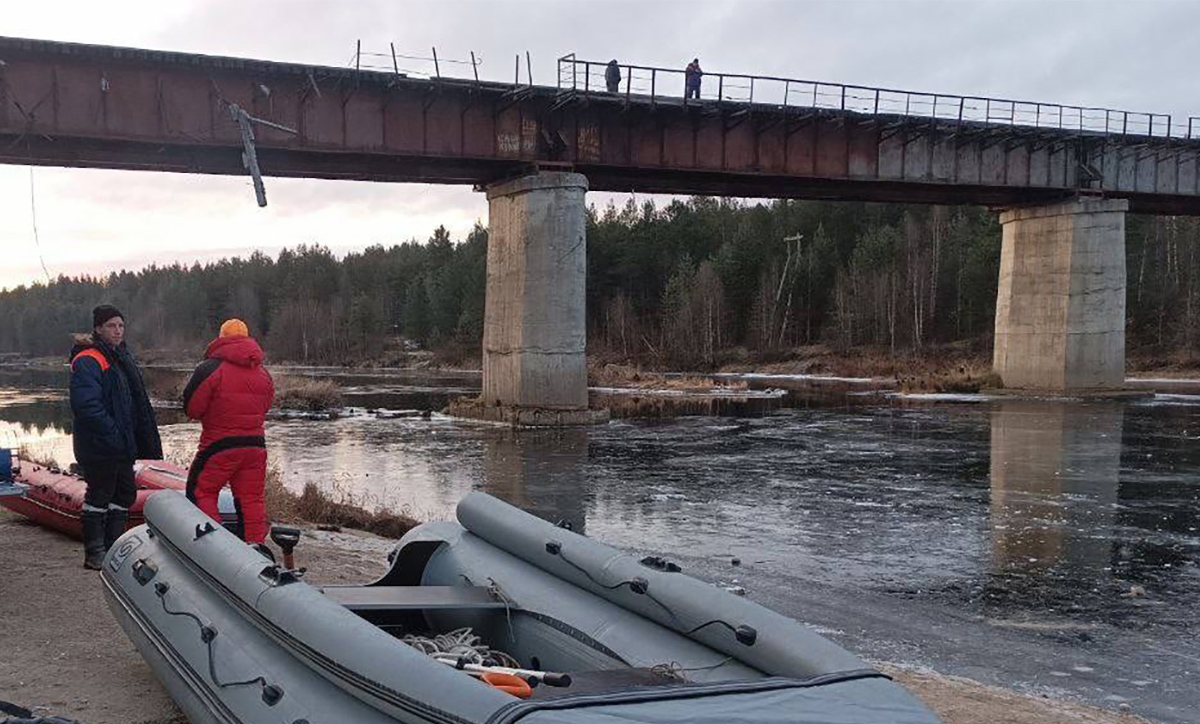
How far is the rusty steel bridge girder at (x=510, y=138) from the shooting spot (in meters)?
22.2

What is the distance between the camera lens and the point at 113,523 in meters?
7.23

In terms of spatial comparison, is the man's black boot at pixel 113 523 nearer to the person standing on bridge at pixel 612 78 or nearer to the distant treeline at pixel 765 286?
the person standing on bridge at pixel 612 78

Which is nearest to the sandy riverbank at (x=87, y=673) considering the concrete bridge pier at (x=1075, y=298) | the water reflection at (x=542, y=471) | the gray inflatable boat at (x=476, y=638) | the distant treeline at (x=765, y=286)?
the gray inflatable boat at (x=476, y=638)

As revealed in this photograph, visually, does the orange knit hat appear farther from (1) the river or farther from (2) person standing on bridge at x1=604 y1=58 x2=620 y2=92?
(2) person standing on bridge at x1=604 y1=58 x2=620 y2=92

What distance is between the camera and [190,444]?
21.1m

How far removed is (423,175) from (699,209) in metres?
66.0

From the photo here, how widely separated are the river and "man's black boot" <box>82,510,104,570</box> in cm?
501

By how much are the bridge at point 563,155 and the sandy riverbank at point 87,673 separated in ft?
41.3

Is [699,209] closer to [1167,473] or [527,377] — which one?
[527,377]

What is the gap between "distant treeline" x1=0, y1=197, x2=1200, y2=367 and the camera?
6512cm

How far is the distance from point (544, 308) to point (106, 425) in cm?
1927

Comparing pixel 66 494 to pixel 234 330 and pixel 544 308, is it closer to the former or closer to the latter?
pixel 234 330

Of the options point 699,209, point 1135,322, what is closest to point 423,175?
point 1135,322

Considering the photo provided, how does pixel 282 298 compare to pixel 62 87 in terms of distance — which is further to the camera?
pixel 282 298
